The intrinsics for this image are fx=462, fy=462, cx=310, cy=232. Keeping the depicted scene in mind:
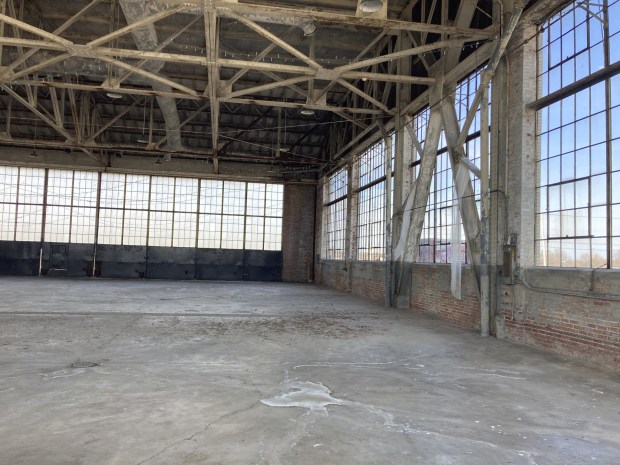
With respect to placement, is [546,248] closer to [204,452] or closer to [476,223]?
[476,223]

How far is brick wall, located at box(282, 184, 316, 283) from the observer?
1117 inches

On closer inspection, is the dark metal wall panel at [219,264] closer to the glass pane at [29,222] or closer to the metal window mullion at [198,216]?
the metal window mullion at [198,216]

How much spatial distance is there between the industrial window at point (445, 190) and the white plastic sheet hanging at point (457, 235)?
6.0 inches

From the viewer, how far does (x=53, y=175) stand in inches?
1044

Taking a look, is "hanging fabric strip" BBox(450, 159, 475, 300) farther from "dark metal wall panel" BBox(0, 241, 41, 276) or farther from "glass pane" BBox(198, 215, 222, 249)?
"dark metal wall panel" BBox(0, 241, 41, 276)

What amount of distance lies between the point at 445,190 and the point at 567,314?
5.52 meters

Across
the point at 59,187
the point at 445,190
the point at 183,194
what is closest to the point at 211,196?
the point at 183,194

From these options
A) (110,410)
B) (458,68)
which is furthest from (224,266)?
(110,410)

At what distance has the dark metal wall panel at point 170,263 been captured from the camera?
90.6ft

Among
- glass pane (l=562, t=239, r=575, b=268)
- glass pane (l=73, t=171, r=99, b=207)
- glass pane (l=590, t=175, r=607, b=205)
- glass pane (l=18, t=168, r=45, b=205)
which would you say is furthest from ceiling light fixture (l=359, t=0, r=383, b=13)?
glass pane (l=18, t=168, r=45, b=205)

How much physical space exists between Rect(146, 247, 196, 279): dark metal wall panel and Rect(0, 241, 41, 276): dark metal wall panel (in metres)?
6.26

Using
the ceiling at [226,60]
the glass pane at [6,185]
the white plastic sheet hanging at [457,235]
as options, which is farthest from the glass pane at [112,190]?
the white plastic sheet hanging at [457,235]

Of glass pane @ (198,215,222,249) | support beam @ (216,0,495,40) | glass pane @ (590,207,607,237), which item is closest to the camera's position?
glass pane @ (590,207,607,237)

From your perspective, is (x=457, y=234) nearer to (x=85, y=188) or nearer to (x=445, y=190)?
(x=445, y=190)
